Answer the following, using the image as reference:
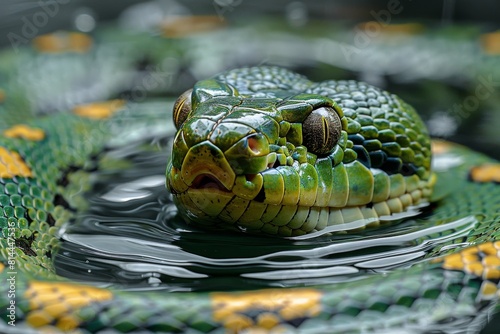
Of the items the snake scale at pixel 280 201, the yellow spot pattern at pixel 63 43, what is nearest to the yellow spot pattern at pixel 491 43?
the snake scale at pixel 280 201

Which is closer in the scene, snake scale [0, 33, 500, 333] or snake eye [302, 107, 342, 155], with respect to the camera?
snake scale [0, 33, 500, 333]

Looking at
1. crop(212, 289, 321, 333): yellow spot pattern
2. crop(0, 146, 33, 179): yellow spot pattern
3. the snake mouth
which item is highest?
the snake mouth

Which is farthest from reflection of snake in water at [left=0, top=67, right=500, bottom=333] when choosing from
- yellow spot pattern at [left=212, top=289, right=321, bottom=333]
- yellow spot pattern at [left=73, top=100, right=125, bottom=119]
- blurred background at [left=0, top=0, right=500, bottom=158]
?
blurred background at [left=0, top=0, right=500, bottom=158]

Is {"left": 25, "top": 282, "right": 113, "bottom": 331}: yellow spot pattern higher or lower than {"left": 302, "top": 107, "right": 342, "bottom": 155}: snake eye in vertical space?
lower

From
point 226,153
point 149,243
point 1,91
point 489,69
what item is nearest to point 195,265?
point 149,243

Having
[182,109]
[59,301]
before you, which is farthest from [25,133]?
[59,301]

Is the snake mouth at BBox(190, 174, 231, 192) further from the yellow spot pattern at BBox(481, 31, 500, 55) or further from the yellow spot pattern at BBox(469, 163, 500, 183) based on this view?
the yellow spot pattern at BBox(481, 31, 500, 55)

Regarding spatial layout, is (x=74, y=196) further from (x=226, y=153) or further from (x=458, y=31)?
(x=458, y=31)

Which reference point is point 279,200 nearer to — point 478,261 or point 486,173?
point 478,261

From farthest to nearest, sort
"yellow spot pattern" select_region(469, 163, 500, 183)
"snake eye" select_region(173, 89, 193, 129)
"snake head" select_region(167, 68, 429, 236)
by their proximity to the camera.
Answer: "yellow spot pattern" select_region(469, 163, 500, 183) < "snake eye" select_region(173, 89, 193, 129) < "snake head" select_region(167, 68, 429, 236)
